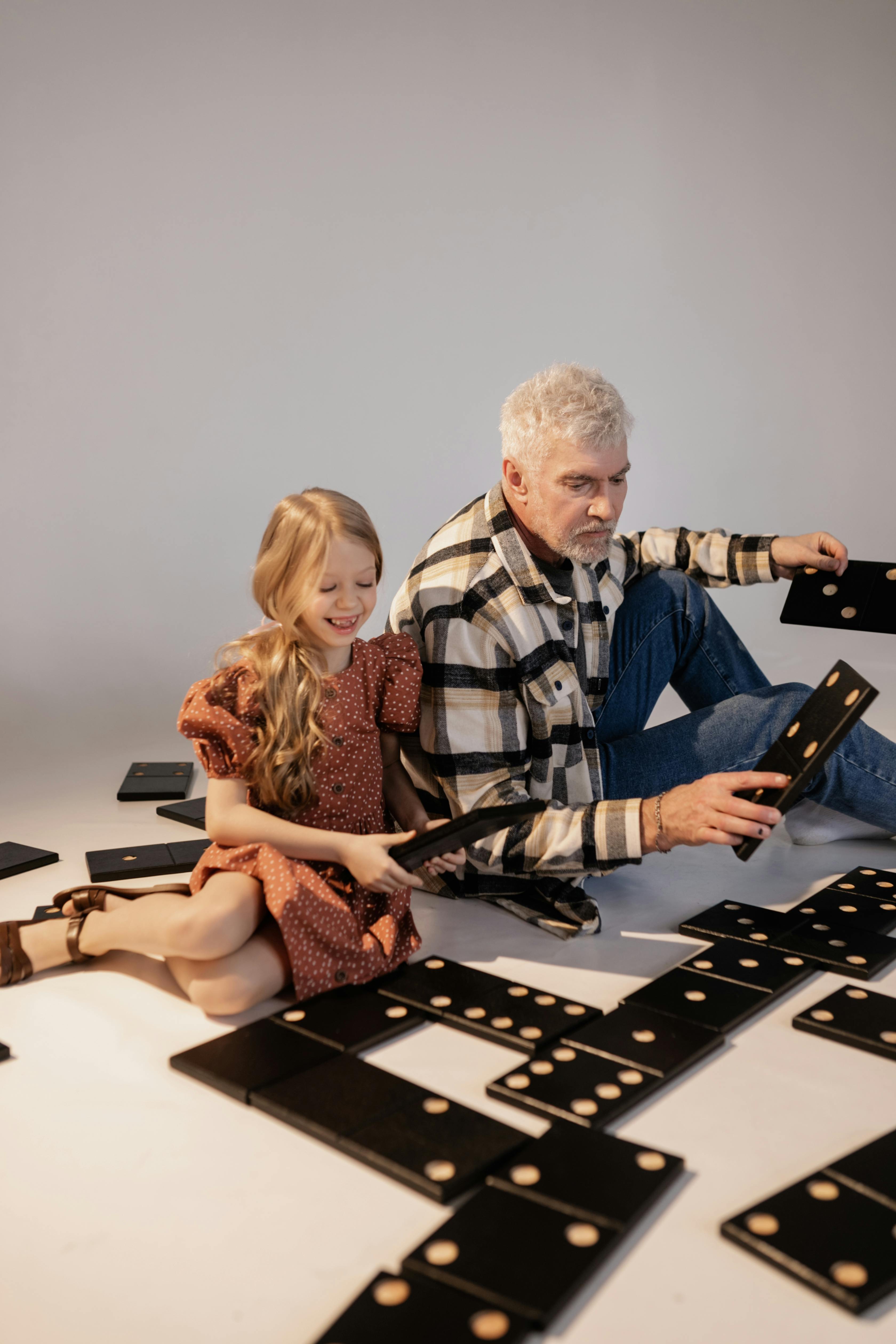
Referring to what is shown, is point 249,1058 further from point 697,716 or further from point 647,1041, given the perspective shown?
point 697,716

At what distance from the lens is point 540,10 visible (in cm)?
607

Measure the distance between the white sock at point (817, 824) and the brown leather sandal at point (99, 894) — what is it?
1662mm

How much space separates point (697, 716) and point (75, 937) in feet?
5.17

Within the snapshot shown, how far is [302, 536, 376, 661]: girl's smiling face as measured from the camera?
2492 millimetres

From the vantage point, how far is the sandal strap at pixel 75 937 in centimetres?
254

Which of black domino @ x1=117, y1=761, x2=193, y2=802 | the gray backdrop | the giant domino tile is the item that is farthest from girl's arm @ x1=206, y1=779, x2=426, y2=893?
the gray backdrop

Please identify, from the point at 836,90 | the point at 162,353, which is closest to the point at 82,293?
the point at 162,353

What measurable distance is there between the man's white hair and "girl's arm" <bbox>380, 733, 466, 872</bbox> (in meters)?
0.72

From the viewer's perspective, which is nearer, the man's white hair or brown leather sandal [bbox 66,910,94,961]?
brown leather sandal [bbox 66,910,94,961]

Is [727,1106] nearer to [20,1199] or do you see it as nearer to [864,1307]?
[864,1307]

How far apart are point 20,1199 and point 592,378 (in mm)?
1968

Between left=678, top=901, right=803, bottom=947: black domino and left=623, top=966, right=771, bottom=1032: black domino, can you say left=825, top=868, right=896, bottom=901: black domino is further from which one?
left=623, top=966, right=771, bottom=1032: black domino

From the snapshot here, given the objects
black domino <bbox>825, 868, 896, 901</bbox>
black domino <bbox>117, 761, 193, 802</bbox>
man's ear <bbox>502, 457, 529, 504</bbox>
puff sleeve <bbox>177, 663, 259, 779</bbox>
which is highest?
man's ear <bbox>502, 457, 529, 504</bbox>

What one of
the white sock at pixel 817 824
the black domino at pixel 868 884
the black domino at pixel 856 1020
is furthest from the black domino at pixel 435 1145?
the white sock at pixel 817 824
